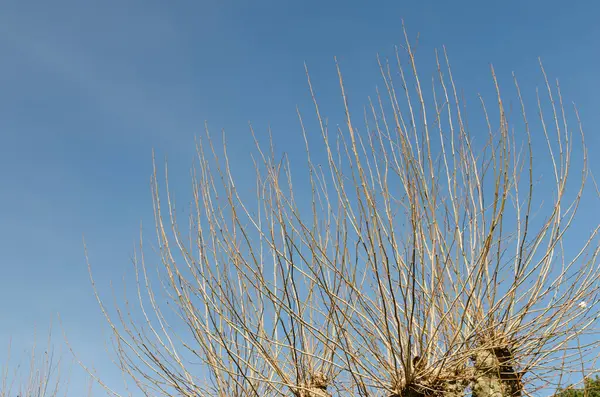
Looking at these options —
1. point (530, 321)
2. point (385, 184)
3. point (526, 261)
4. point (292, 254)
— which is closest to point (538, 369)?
point (530, 321)

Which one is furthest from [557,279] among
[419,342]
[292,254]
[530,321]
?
[292,254]

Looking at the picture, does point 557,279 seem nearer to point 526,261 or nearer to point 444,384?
point 526,261

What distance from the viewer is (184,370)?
4.70 metres

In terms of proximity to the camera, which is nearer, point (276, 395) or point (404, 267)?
point (404, 267)

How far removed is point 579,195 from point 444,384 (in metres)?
1.58

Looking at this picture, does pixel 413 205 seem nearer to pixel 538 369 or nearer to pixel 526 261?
pixel 526 261

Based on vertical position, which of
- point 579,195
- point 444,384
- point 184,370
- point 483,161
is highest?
point 483,161

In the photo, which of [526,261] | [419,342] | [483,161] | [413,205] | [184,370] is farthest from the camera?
[184,370]

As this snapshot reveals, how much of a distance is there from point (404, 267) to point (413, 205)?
0.95 metres

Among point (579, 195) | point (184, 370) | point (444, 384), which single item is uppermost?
point (579, 195)

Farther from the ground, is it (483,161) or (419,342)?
(483,161)

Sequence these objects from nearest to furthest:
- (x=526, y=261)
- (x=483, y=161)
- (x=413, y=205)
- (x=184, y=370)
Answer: (x=413, y=205), (x=526, y=261), (x=483, y=161), (x=184, y=370)

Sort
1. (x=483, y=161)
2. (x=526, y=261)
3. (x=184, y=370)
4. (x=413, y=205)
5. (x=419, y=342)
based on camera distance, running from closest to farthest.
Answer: (x=413, y=205) < (x=419, y=342) < (x=526, y=261) < (x=483, y=161) < (x=184, y=370)

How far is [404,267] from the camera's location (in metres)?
3.76
